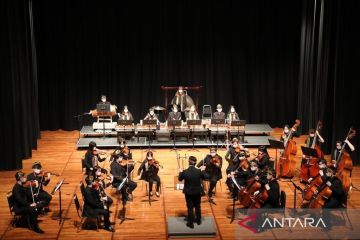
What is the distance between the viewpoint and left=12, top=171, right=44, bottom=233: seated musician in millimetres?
11281

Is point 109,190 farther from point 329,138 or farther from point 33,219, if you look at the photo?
point 329,138

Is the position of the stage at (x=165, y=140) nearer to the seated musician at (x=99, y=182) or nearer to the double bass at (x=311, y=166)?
the double bass at (x=311, y=166)

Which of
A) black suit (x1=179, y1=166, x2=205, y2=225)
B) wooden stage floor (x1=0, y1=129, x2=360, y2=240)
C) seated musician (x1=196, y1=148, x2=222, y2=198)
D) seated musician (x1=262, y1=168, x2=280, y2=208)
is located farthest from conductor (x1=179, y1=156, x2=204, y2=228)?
seated musician (x1=196, y1=148, x2=222, y2=198)

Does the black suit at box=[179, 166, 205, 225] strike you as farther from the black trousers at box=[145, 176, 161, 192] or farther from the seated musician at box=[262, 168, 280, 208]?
the black trousers at box=[145, 176, 161, 192]

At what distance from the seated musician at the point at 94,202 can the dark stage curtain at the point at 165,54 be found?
10312 millimetres

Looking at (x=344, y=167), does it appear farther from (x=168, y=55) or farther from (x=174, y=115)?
(x=168, y=55)

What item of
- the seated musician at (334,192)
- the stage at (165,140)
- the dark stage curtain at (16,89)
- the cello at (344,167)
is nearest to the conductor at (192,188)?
the seated musician at (334,192)

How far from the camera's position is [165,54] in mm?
21266

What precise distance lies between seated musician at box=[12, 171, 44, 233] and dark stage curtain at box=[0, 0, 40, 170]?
4.52 meters

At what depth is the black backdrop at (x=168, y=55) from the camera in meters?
20.8

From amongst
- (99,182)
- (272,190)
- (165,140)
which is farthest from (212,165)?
(165,140)

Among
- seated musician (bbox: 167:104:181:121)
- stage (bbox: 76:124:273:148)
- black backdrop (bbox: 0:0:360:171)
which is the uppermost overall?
black backdrop (bbox: 0:0:360:171)

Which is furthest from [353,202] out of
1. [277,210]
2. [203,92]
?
[203,92]

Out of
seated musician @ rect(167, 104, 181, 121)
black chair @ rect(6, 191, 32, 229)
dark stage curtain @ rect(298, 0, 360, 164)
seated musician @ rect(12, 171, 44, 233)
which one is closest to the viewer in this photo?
seated musician @ rect(12, 171, 44, 233)
